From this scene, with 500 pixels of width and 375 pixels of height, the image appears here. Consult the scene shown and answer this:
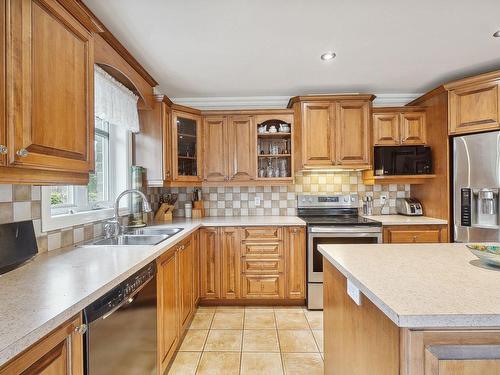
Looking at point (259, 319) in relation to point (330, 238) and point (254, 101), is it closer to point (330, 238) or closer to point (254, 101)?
point (330, 238)

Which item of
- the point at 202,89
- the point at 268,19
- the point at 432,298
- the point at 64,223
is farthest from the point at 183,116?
the point at 432,298

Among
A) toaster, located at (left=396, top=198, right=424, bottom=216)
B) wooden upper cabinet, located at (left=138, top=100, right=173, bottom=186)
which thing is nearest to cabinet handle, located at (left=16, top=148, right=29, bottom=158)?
wooden upper cabinet, located at (left=138, top=100, right=173, bottom=186)

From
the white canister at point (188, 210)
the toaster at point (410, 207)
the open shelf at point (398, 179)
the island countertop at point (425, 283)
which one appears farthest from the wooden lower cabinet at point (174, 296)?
the toaster at point (410, 207)

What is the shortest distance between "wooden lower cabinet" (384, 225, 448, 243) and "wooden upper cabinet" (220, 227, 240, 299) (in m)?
1.57

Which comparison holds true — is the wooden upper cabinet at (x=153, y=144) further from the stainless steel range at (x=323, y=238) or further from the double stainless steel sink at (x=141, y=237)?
the stainless steel range at (x=323, y=238)

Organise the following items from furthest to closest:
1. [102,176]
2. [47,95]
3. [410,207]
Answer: [410,207] < [102,176] < [47,95]

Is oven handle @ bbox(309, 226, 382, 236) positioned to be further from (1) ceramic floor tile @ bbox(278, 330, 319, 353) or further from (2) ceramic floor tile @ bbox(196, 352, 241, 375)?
(2) ceramic floor tile @ bbox(196, 352, 241, 375)

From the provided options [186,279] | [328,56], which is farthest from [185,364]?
[328,56]

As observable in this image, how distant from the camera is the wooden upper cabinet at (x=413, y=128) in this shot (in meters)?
3.20

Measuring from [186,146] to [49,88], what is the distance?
78.2 inches

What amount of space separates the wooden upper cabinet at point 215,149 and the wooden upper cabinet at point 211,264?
0.66 metres

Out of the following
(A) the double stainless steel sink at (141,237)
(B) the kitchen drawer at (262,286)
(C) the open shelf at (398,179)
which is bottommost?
(B) the kitchen drawer at (262,286)

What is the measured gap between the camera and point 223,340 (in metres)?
2.32

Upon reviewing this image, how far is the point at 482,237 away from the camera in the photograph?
2.58 metres
